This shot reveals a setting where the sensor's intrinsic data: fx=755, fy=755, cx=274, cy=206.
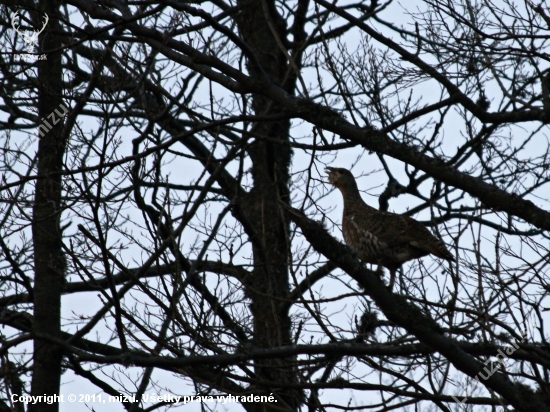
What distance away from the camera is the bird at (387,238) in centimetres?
678

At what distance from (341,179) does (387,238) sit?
120 cm

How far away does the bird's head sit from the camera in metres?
7.88

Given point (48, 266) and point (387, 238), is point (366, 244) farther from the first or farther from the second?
point (48, 266)

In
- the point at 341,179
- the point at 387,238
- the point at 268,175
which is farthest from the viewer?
the point at 268,175

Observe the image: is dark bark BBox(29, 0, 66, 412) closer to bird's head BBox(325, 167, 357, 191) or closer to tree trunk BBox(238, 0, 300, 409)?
tree trunk BBox(238, 0, 300, 409)

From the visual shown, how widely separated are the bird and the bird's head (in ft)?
1.80

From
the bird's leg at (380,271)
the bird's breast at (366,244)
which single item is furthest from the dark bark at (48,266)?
the bird's leg at (380,271)

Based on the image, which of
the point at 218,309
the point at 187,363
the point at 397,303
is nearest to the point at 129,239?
the point at 218,309

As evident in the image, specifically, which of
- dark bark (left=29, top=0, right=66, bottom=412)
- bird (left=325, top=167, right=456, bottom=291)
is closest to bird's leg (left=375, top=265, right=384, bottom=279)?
bird (left=325, top=167, right=456, bottom=291)

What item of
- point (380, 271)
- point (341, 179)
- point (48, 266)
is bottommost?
point (380, 271)

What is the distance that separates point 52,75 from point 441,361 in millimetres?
4164

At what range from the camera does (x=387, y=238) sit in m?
6.91

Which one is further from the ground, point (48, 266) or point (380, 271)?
point (48, 266)

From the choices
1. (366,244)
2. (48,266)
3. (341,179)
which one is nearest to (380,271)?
(366,244)
